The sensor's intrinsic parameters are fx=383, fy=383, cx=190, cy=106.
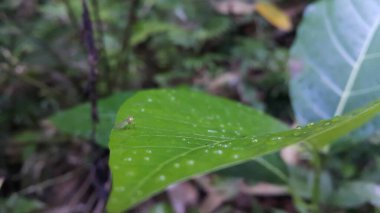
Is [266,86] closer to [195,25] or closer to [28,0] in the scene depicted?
[195,25]

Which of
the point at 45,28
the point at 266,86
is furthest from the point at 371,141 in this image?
the point at 45,28

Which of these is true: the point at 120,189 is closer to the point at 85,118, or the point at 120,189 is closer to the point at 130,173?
the point at 130,173

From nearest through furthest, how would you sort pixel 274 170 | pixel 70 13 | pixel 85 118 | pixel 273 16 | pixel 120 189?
pixel 120 189
pixel 274 170
pixel 85 118
pixel 70 13
pixel 273 16

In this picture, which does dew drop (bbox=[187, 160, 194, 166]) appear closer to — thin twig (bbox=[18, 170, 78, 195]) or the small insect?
the small insect

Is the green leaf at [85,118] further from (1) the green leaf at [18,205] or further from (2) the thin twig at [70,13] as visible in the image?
(2) the thin twig at [70,13]

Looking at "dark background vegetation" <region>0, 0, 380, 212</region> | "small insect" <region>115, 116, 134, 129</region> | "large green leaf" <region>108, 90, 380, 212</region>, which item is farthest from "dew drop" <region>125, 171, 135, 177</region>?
"dark background vegetation" <region>0, 0, 380, 212</region>

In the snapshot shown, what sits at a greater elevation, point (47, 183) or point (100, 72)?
point (100, 72)

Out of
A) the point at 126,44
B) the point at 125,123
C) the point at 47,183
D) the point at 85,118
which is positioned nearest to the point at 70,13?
the point at 126,44

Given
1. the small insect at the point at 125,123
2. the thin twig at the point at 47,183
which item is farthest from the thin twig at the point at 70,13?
the small insect at the point at 125,123
